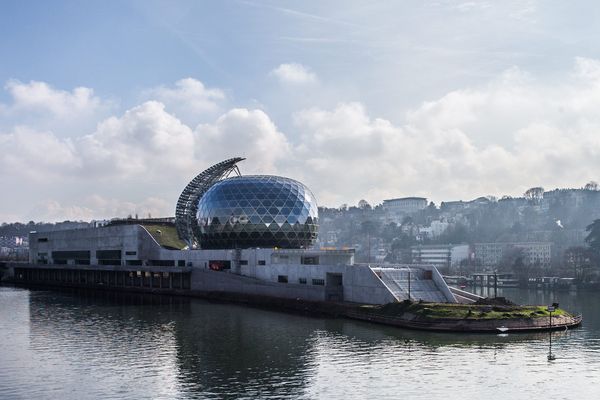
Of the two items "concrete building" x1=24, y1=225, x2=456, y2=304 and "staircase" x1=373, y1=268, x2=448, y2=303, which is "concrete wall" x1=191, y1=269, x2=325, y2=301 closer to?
"concrete building" x1=24, y1=225, x2=456, y2=304

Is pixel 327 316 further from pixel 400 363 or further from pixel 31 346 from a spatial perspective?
pixel 31 346

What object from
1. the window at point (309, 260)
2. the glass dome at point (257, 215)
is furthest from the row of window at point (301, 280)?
the glass dome at point (257, 215)

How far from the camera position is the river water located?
39.2 m

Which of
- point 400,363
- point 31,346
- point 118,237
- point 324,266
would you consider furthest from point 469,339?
point 118,237

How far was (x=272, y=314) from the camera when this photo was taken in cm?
7881

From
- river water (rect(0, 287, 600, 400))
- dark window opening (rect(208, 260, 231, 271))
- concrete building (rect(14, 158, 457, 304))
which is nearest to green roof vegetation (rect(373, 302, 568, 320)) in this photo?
river water (rect(0, 287, 600, 400))

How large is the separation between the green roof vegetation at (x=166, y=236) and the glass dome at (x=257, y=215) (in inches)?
499

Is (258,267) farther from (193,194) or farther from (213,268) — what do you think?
(193,194)

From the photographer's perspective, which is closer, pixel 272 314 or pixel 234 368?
pixel 234 368

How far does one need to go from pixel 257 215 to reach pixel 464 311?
181 feet

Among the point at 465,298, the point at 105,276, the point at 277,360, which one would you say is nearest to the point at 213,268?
the point at 105,276

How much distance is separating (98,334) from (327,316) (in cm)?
2664

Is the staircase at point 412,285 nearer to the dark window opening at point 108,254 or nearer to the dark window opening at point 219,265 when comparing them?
the dark window opening at point 219,265

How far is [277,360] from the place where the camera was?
4809 centimetres
